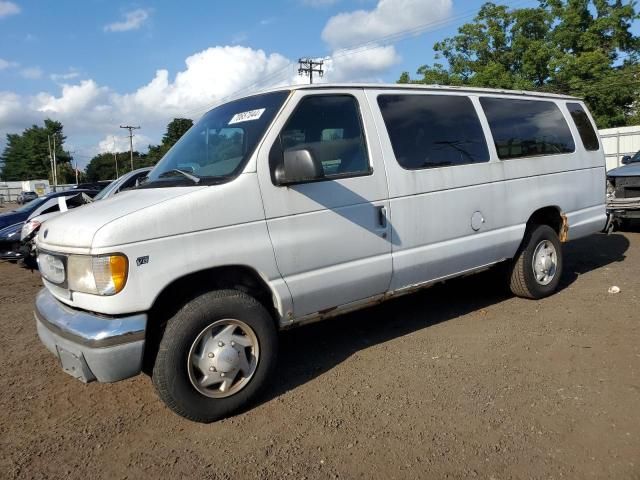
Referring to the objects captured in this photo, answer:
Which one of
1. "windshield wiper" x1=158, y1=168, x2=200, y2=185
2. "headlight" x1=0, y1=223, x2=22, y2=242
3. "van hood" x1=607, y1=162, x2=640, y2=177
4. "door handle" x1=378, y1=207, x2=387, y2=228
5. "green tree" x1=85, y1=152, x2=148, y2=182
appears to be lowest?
"headlight" x1=0, y1=223, x2=22, y2=242

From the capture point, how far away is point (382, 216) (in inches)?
155

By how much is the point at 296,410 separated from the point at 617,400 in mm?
2080

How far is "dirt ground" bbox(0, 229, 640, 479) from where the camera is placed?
2861mm

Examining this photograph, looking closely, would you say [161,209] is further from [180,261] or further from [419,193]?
[419,193]

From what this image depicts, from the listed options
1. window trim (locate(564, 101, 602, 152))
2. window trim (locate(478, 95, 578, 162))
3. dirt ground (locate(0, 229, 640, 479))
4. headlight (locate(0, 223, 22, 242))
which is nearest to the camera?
dirt ground (locate(0, 229, 640, 479))

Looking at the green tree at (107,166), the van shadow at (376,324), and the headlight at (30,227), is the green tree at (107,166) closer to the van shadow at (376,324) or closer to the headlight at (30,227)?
the headlight at (30,227)

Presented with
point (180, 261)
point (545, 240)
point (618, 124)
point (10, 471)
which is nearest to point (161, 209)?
point (180, 261)

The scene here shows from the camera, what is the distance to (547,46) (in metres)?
34.7

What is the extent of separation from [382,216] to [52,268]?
7.56 feet

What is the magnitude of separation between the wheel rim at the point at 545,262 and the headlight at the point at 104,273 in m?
4.13

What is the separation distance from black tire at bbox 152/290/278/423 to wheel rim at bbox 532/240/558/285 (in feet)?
10.7

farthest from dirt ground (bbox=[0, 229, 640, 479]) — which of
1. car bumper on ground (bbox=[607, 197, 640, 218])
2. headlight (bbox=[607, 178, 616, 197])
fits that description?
headlight (bbox=[607, 178, 616, 197])

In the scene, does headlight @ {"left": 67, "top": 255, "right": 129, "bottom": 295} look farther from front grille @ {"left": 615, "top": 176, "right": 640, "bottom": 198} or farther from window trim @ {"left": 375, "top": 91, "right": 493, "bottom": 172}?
front grille @ {"left": 615, "top": 176, "right": 640, "bottom": 198}

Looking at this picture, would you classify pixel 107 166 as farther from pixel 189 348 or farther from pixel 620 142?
pixel 189 348
